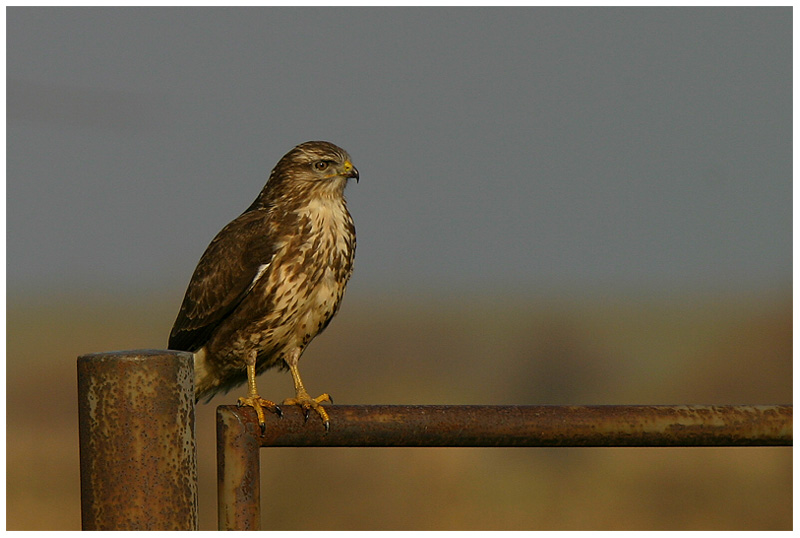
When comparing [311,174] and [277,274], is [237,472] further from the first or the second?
[311,174]

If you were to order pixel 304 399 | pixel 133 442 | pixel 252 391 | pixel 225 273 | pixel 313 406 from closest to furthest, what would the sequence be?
pixel 133 442 → pixel 313 406 → pixel 304 399 → pixel 252 391 → pixel 225 273

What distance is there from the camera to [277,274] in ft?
17.1

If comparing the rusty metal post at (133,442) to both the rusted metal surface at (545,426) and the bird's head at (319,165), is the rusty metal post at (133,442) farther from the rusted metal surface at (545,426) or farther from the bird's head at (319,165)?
the bird's head at (319,165)

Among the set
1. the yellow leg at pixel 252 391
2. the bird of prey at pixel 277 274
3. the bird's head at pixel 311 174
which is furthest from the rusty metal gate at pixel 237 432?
the bird's head at pixel 311 174

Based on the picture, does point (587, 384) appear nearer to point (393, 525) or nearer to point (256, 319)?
point (393, 525)

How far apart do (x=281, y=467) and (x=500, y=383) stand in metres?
16.1

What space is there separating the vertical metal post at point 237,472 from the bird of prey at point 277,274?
195 centimetres

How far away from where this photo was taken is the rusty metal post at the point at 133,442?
2.86 metres

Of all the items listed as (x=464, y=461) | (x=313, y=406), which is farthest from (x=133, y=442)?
(x=464, y=461)

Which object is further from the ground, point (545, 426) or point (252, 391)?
point (252, 391)

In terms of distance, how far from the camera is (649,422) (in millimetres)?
3139

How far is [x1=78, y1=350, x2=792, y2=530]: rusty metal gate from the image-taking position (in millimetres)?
2865

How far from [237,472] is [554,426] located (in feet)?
2.86

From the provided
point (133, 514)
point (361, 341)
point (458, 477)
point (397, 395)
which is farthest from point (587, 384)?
point (133, 514)
